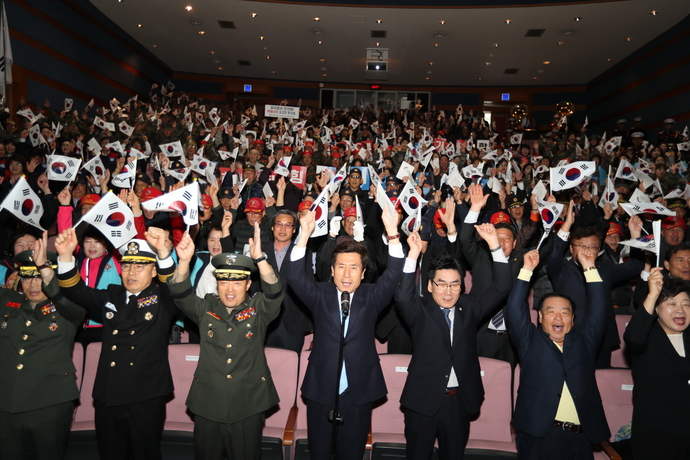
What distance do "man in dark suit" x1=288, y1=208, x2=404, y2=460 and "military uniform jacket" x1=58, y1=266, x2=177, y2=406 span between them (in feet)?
2.92

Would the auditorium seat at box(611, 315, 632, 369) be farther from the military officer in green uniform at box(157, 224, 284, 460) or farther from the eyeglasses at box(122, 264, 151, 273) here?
the eyeglasses at box(122, 264, 151, 273)

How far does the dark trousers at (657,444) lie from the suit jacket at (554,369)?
0.77 feet

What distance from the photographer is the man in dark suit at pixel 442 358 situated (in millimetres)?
2879

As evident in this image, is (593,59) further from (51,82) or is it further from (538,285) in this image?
(51,82)

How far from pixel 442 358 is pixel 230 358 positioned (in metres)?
1.28

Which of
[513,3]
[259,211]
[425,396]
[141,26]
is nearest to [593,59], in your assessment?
[513,3]

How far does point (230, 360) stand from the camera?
2900 mm

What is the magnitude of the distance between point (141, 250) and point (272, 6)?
471 inches

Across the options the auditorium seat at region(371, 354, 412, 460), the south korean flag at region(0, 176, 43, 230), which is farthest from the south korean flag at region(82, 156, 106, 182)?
the auditorium seat at region(371, 354, 412, 460)

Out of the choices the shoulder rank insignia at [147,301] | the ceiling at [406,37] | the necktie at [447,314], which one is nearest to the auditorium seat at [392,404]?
the necktie at [447,314]

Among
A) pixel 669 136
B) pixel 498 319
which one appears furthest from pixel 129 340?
pixel 669 136

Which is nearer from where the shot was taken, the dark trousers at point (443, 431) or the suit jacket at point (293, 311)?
the dark trousers at point (443, 431)

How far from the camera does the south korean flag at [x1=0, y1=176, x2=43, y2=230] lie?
12.1 feet

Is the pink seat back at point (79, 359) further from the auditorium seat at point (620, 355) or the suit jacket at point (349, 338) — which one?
the auditorium seat at point (620, 355)
